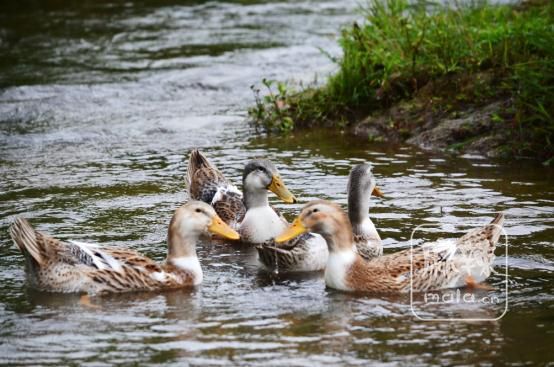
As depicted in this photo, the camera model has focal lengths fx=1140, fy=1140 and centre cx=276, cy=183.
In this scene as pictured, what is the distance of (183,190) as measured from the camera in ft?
42.3

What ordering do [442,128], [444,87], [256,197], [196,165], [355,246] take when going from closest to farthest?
[355,246]
[256,197]
[196,165]
[442,128]
[444,87]

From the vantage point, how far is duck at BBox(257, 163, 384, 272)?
9992 mm

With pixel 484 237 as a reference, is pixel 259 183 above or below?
above

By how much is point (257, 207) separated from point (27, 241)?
2.64m

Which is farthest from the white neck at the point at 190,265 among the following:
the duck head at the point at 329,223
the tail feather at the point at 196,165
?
the tail feather at the point at 196,165

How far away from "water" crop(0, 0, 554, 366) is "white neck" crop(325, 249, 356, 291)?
14 cm

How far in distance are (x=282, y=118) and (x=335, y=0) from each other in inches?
366

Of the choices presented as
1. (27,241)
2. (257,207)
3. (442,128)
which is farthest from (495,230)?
(442,128)

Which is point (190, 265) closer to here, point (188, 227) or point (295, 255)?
point (188, 227)

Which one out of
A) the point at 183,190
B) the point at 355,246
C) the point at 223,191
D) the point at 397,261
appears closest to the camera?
the point at 397,261

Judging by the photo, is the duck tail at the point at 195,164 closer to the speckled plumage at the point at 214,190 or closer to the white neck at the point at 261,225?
the speckled plumage at the point at 214,190

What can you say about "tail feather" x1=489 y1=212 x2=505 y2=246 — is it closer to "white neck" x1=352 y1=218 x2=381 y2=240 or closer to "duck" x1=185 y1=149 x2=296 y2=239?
"white neck" x1=352 y1=218 x2=381 y2=240

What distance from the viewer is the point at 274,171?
36.8 ft

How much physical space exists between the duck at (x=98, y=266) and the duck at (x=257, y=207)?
2.75 ft
